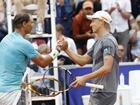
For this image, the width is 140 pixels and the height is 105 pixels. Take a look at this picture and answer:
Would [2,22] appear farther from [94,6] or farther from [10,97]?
[10,97]

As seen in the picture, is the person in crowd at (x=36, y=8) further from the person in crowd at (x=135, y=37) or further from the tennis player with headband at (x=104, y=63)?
the person in crowd at (x=135, y=37)

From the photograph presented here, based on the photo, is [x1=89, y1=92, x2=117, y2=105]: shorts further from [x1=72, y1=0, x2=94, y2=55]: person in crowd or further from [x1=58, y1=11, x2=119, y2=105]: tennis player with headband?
[x1=72, y1=0, x2=94, y2=55]: person in crowd

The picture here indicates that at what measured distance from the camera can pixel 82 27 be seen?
42.4ft

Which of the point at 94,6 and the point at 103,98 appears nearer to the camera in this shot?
the point at 103,98

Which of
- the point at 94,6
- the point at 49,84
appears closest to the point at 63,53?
the point at 49,84

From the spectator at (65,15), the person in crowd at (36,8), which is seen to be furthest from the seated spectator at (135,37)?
the person in crowd at (36,8)

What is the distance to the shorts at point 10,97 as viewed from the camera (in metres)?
7.88

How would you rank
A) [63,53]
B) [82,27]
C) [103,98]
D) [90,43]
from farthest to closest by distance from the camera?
[82,27], [90,43], [63,53], [103,98]

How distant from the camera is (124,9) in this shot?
13.0 meters

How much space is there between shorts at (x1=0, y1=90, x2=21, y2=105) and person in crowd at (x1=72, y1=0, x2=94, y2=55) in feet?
16.0

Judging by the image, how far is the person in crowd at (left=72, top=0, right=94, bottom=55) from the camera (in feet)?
41.8

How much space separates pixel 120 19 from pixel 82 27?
0.87 meters

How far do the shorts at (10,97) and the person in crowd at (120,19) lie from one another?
5.31 m

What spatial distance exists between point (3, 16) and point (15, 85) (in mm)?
4502
